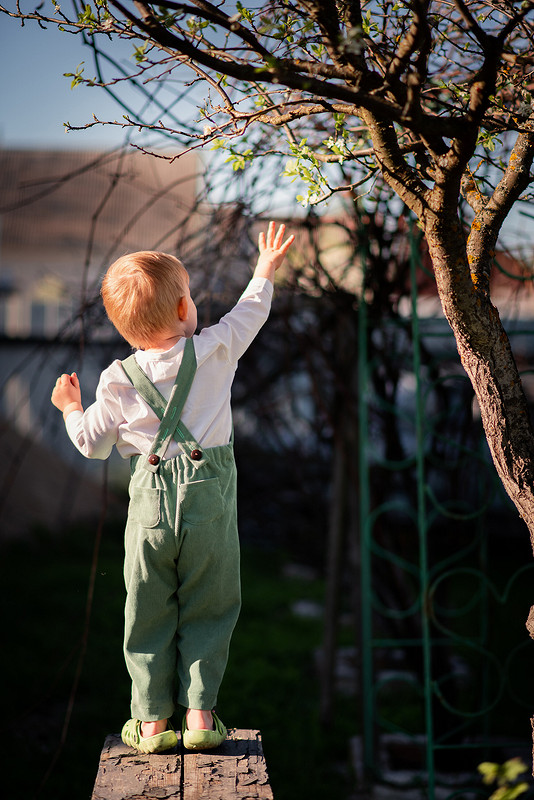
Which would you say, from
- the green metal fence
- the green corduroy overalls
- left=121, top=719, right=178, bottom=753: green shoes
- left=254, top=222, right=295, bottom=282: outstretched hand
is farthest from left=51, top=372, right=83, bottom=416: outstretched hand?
the green metal fence

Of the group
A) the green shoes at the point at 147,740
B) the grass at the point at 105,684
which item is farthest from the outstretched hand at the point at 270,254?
the grass at the point at 105,684

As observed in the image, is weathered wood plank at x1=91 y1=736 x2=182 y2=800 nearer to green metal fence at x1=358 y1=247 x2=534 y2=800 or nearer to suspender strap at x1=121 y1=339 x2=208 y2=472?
suspender strap at x1=121 y1=339 x2=208 y2=472

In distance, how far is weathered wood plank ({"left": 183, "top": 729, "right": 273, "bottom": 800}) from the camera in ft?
4.70

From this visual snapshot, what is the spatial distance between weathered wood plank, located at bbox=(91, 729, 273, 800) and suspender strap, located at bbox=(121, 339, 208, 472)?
621mm

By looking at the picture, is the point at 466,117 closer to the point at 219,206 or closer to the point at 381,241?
the point at 219,206

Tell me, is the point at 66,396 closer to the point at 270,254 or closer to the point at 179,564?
the point at 179,564

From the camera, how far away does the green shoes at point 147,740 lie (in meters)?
1.58

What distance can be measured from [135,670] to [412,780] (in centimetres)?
202

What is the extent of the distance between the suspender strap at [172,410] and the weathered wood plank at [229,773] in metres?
0.63

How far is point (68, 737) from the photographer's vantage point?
328 cm

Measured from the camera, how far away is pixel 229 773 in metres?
1.51

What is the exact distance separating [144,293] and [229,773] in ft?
3.34

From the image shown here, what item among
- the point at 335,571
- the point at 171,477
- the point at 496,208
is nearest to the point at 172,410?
the point at 171,477

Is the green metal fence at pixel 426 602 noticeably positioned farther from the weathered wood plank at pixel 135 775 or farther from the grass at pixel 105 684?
the weathered wood plank at pixel 135 775
